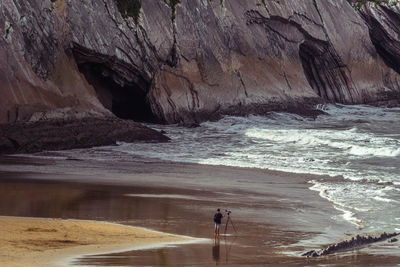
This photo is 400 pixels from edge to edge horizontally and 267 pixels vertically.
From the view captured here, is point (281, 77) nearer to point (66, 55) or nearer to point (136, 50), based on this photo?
point (136, 50)

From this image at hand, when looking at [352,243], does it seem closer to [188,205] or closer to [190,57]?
[188,205]

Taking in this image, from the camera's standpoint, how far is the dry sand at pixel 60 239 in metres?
13.1

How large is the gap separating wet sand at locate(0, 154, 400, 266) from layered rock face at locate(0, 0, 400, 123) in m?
4.46

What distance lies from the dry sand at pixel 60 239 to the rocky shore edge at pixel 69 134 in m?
10.9

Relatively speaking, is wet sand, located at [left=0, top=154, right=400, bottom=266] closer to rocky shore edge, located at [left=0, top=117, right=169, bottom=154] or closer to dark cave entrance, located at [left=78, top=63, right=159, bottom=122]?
rocky shore edge, located at [left=0, top=117, right=169, bottom=154]

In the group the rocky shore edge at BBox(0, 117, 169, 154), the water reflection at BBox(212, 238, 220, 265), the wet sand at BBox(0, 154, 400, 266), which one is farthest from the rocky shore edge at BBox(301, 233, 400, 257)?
the rocky shore edge at BBox(0, 117, 169, 154)

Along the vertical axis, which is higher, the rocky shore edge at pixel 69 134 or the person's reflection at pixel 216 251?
the rocky shore edge at pixel 69 134

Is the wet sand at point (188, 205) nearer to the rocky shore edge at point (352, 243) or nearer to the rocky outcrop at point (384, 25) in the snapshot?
the rocky shore edge at point (352, 243)

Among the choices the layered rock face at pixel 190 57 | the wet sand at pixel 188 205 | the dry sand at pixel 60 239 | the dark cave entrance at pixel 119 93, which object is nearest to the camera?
the dry sand at pixel 60 239

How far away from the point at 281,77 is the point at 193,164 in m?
18.9

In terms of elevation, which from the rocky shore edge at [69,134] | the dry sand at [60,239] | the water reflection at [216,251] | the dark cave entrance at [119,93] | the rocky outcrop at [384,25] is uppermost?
the rocky outcrop at [384,25]

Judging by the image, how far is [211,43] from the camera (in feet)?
133

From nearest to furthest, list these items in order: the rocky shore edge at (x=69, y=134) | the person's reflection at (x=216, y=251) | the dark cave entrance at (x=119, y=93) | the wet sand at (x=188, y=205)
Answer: the person's reflection at (x=216, y=251), the wet sand at (x=188, y=205), the rocky shore edge at (x=69, y=134), the dark cave entrance at (x=119, y=93)

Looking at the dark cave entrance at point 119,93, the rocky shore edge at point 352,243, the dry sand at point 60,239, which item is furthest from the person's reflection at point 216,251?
the dark cave entrance at point 119,93
